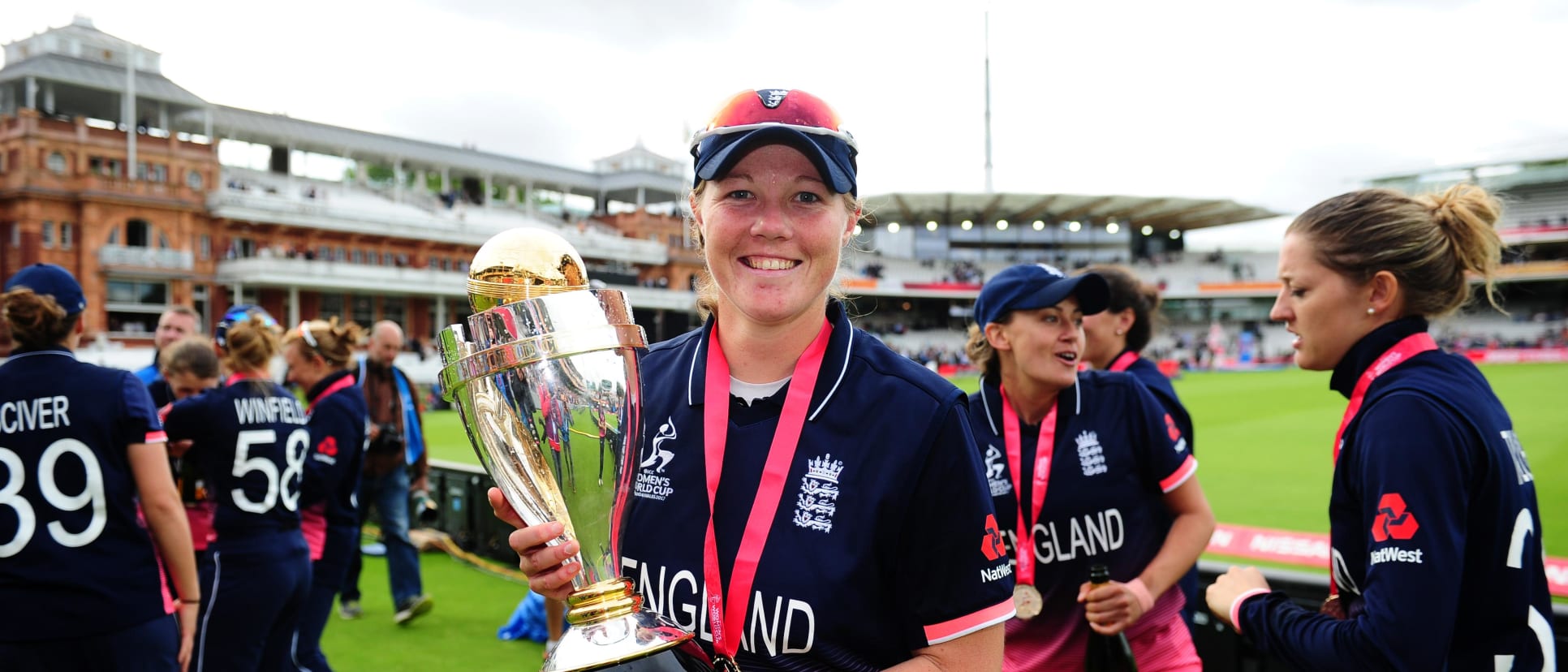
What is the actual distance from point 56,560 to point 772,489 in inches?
101

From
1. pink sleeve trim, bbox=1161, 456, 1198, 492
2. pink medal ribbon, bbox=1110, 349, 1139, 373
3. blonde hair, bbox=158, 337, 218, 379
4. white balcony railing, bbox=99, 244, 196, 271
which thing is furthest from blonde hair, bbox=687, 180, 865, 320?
white balcony railing, bbox=99, 244, 196, 271

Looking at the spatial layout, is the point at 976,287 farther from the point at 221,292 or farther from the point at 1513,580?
the point at 1513,580

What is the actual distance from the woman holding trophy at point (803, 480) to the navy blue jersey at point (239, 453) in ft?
9.47

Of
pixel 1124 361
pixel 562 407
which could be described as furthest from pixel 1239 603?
pixel 1124 361

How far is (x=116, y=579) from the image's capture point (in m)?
2.77

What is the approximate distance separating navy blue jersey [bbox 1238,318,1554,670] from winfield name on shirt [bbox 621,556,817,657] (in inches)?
42.7

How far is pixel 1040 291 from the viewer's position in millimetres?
2811

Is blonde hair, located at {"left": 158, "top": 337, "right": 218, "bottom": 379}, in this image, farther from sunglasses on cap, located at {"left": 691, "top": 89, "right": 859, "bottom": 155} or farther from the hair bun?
the hair bun

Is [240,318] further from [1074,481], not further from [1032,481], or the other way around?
[1074,481]

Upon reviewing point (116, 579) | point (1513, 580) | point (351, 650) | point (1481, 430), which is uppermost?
point (1481, 430)

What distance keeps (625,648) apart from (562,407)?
0.32 m

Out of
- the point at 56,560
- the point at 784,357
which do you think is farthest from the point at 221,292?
the point at 784,357

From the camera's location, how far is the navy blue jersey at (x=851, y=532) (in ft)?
4.36

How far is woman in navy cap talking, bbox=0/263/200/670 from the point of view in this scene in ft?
8.75
